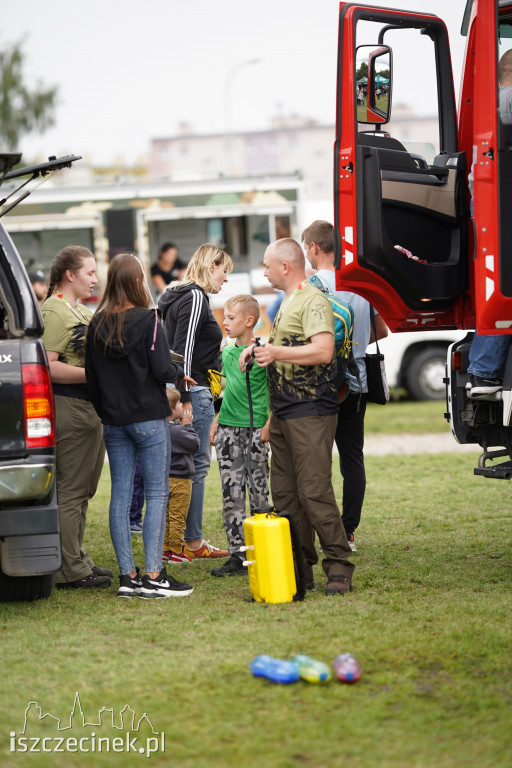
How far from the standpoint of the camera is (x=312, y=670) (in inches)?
150

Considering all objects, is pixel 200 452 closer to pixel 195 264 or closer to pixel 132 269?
pixel 195 264

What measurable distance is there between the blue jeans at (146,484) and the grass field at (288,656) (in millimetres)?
287

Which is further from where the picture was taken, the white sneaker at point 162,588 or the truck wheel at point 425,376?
the truck wheel at point 425,376

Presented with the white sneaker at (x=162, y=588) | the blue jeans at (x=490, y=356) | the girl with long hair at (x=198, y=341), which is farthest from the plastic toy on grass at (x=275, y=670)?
the girl with long hair at (x=198, y=341)

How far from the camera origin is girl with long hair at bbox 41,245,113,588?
5.60 meters

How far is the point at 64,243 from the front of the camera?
50.5ft

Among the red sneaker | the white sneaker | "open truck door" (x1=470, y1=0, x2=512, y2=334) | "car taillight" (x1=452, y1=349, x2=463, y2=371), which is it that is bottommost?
the red sneaker

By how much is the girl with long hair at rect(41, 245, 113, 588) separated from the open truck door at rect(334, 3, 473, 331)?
59.5 inches

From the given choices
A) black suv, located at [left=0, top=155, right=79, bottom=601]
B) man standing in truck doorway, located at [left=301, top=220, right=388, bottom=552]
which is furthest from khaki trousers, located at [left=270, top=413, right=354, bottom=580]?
black suv, located at [left=0, top=155, right=79, bottom=601]

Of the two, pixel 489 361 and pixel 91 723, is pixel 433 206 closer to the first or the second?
pixel 489 361

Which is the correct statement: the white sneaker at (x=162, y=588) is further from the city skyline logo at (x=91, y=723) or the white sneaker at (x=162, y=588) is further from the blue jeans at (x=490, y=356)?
the blue jeans at (x=490, y=356)

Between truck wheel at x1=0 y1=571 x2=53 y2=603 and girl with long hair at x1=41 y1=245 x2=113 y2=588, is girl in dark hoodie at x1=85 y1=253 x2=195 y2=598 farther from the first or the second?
truck wheel at x1=0 y1=571 x2=53 y2=603

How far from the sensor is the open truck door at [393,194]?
5277 mm

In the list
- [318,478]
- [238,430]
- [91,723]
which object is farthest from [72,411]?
[91,723]
